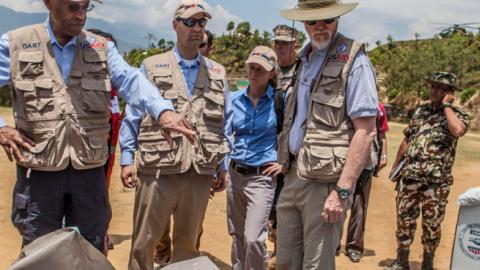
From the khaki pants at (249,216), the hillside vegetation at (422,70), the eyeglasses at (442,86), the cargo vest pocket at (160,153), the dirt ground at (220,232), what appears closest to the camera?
the cargo vest pocket at (160,153)

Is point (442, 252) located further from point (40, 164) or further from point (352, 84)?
point (40, 164)

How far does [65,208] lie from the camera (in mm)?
3012

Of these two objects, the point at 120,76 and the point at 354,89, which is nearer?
the point at 354,89

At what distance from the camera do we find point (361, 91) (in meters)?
2.88

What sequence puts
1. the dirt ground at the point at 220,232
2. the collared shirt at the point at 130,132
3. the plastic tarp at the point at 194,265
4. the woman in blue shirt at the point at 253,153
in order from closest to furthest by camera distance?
the plastic tarp at the point at 194,265, the collared shirt at the point at 130,132, the woman in blue shirt at the point at 253,153, the dirt ground at the point at 220,232

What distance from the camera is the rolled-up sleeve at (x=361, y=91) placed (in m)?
2.88

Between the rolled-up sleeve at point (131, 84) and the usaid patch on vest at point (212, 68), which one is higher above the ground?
the usaid patch on vest at point (212, 68)

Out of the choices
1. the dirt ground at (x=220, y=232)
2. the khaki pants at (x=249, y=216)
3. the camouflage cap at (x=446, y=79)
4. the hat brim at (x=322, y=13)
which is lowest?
the dirt ground at (x=220, y=232)

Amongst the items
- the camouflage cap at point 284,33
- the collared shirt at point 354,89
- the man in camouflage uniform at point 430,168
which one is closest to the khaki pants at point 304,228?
the collared shirt at point 354,89

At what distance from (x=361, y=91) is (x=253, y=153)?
62.4 inches

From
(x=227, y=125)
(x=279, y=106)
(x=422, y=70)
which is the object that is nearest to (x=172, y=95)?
(x=227, y=125)

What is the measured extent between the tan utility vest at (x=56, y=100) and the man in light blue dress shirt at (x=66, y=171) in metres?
0.03

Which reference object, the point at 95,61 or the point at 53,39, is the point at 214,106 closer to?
the point at 95,61

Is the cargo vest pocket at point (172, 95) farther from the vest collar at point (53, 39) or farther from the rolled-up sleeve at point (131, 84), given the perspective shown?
the vest collar at point (53, 39)
